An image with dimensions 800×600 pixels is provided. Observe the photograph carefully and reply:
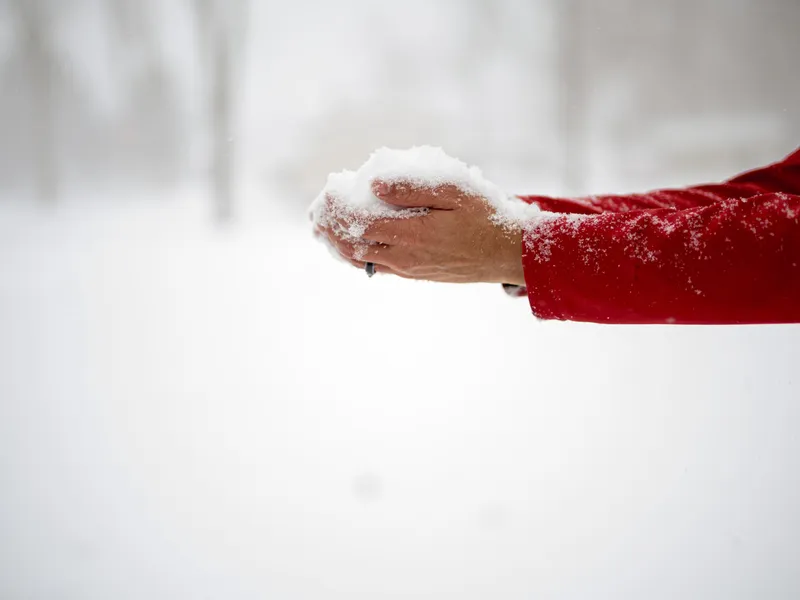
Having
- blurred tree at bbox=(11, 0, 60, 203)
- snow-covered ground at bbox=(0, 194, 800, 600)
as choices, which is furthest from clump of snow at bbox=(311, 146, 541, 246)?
blurred tree at bbox=(11, 0, 60, 203)

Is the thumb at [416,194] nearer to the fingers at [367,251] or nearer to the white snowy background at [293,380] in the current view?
the fingers at [367,251]

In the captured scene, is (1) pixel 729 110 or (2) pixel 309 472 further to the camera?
(1) pixel 729 110

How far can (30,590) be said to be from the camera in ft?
3.05

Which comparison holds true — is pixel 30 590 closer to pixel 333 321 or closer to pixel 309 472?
pixel 309 472

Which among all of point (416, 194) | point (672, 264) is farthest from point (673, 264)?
point (416, 194)

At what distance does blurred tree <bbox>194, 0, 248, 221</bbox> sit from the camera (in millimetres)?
3764

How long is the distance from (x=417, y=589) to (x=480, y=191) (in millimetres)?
818

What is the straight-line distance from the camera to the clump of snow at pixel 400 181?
0.59 meters

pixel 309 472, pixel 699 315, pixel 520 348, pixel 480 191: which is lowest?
pixel 309 472

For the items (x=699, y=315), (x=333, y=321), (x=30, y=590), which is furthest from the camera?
(x=333, y=321)

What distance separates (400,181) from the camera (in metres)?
0.58

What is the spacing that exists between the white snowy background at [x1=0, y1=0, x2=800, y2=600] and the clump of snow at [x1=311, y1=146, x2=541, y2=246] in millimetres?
784

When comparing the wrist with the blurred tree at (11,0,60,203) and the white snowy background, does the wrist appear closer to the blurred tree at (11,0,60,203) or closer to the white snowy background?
the white snowy background

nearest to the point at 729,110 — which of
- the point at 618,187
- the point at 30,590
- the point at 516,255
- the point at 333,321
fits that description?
the point at 618,187
